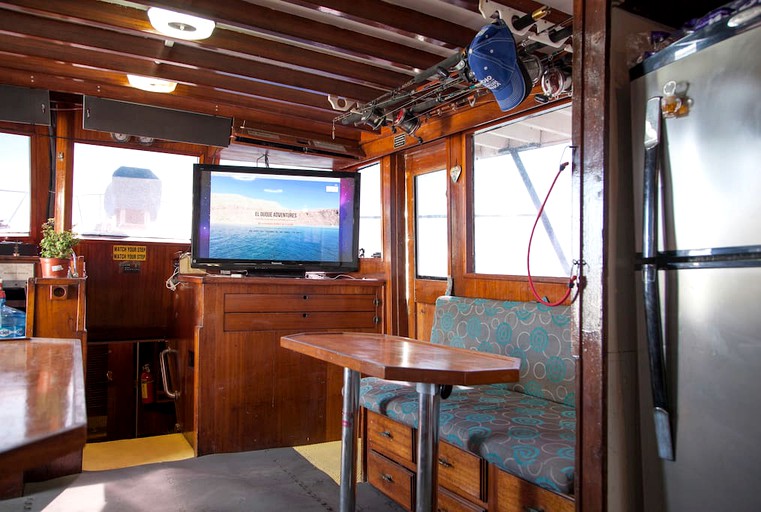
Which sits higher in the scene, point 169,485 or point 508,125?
point 508,125

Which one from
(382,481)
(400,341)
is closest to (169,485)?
(382,481)

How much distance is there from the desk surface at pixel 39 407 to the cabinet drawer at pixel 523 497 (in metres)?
1.54

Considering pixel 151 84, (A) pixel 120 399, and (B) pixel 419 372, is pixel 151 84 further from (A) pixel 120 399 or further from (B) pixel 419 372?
(B) pixel 419 372

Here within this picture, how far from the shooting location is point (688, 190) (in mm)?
1466

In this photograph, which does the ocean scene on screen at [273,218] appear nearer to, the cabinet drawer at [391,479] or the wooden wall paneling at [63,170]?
the wooden wall paneling at [63,170]

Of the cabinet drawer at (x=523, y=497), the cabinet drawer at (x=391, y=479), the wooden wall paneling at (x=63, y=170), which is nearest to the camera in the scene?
the cabinet drawer at (x=523, y=497)

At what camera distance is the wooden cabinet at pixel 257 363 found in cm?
367

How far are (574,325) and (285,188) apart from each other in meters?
3.00

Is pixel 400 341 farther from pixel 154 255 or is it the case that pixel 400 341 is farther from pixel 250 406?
pixel 154 255

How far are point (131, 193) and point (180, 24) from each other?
2.42 metres

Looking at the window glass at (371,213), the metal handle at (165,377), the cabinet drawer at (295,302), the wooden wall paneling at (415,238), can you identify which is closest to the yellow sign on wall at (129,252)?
the metal handle at (165,377)

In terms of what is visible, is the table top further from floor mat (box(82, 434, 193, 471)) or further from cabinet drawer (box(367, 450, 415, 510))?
floor mat (box(82, 434, 193, 471))

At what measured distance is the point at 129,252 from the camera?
4766mm

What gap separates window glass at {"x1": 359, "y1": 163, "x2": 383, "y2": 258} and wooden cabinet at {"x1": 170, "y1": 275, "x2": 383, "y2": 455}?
73cm
